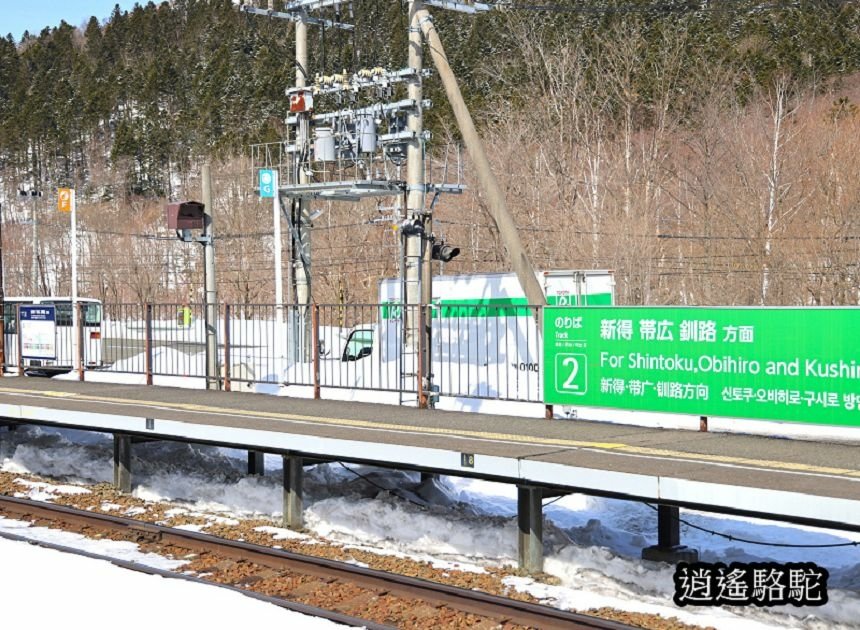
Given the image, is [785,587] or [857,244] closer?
[785,587]

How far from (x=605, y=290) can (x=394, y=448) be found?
20.5 metres

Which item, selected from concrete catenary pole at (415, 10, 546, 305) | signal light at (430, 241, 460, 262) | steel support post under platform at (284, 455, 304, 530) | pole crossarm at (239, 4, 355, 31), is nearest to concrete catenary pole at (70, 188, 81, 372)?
signal light at (430, 241, 460, 262)

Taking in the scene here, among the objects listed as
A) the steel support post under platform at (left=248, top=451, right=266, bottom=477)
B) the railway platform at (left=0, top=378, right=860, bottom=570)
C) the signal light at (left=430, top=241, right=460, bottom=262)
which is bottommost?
the steel support post under platform at (left=248, top=451, right=266, bottom=477)

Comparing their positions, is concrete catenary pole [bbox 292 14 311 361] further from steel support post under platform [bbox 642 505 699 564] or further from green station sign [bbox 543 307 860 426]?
steel support post under platform [bbox 642 505 699 564]

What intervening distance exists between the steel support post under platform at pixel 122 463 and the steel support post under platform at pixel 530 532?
653 centimetres

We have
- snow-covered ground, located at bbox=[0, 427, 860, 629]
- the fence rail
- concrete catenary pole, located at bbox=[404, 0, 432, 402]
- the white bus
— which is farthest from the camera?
the white bus

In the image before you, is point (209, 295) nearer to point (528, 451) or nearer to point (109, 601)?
point (528, 451)

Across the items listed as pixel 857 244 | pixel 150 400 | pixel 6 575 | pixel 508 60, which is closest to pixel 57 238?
pixel 508 60

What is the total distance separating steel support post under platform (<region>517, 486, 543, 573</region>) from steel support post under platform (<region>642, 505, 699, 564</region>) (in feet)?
3.54

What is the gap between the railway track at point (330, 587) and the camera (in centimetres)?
873

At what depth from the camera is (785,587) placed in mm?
9102

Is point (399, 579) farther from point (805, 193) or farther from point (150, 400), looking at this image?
point (805, 193)

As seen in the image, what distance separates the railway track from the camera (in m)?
8.73

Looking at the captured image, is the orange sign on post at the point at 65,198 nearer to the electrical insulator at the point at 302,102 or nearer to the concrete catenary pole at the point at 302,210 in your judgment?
the concrete catenary pole at the point at 302,210
